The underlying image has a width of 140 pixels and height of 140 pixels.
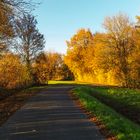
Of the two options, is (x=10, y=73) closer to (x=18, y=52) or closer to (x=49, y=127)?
(x=18, y=52)

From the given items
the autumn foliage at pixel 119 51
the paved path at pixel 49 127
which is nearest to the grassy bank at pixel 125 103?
the paved path at pixel 49 127

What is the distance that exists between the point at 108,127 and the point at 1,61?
28.0 m

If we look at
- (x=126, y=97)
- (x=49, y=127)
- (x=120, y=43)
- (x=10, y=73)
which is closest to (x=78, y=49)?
(x=120, y=43)

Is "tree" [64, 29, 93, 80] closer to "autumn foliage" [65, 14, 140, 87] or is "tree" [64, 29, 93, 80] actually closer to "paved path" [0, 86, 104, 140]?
"autumn foliage" [65, 14, 140, 87]

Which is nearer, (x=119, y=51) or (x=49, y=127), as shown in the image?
(x=49, y=127)

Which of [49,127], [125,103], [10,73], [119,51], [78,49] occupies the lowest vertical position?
[125,103]

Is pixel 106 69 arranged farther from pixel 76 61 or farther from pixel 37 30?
pixel 76 61

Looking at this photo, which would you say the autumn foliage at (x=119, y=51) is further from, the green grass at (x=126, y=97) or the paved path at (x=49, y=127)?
the paved path at (x=49, y=127)

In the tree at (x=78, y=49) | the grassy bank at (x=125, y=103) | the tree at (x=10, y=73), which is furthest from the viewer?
the tree at (x=78, y=49)

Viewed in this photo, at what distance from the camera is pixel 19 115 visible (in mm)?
20500

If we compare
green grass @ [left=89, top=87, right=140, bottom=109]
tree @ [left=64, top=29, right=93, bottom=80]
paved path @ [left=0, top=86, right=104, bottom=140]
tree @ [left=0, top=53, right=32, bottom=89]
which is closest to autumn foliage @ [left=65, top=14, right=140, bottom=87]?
tree @ [left=0, top=53, right=32, bottom=89]

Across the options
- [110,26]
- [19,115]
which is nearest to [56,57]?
[110,26]

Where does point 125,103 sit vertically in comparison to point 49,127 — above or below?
below

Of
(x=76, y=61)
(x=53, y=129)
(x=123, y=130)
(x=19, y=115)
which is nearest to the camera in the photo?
(x=123, y=130)
